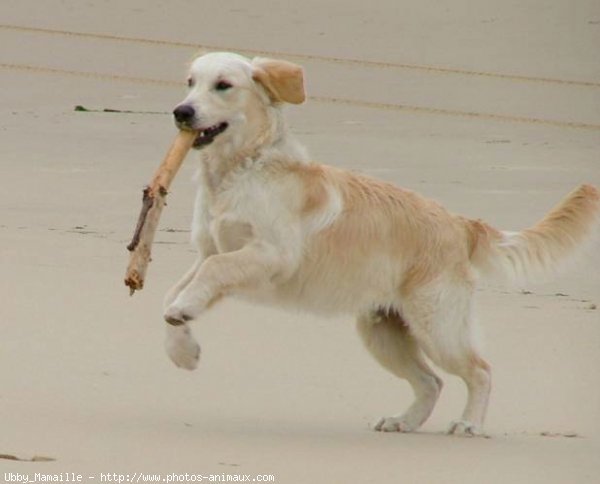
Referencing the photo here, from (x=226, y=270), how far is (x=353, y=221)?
2.16ft

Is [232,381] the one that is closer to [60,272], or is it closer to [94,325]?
[94,325]

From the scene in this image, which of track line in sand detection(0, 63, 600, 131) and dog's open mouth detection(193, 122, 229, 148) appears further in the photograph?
track line in sand detection(0, 63, 600, 131)

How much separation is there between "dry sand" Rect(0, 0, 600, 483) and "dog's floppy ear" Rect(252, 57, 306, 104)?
3.75 ft

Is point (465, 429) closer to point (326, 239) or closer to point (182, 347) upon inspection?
point (326, 239)

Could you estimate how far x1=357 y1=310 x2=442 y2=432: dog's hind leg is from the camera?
8234mm

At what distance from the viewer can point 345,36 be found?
1952 cm

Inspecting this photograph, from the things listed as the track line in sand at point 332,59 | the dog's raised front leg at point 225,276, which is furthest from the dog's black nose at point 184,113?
the track line in sand at point 332,59

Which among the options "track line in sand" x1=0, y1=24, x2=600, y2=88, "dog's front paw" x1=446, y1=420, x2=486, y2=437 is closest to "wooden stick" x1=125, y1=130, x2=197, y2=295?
"dog's front paw" x1=446, y1=420, x2=486, y2=437

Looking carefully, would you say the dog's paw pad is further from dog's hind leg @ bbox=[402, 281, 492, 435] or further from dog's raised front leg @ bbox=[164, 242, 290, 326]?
dog's raised front leg @ bbox=[164, 242, 290, 326]

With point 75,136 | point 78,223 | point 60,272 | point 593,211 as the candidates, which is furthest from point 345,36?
point 593,211

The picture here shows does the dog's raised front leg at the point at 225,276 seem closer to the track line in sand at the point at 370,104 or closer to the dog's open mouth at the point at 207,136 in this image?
the dog's open mouth at the point at 207,136

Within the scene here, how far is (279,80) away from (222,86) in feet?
0.87

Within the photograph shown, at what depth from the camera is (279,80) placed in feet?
26.8

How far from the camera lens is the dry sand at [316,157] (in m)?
7.28
